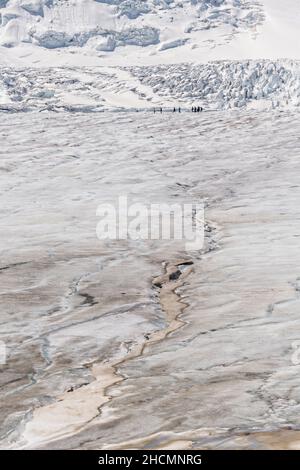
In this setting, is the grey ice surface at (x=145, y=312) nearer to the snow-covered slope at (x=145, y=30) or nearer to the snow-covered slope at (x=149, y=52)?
the snow-covered slope at (x=149, y=52)

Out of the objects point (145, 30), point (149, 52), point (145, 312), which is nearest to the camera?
point (145, 312)

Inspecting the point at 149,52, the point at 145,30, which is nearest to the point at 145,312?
the point at 149,52

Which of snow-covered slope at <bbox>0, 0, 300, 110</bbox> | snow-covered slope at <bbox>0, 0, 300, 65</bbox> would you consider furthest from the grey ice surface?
snow-covered slope at <bbox>0, 0, 300, 65</bbox>

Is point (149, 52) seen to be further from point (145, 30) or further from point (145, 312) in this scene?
point (145, 312)

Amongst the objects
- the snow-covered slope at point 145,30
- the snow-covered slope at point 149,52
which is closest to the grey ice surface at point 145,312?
the snow-covered slope at point 149,52

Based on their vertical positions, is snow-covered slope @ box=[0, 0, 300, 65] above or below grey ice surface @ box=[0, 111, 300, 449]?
above

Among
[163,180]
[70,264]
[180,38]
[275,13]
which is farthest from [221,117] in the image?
[275,13]

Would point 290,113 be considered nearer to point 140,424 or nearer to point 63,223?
point 63,223

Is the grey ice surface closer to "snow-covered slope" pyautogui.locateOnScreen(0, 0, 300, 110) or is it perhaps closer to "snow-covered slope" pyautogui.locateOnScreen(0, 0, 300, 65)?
"snow-covered slope" pyautogui.locateOnScreen(0, 0, 300, 110)
